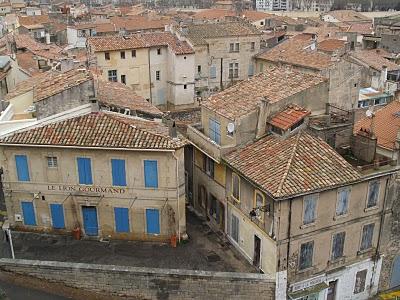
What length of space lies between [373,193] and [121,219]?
49.0 ft

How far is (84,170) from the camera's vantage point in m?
30.4

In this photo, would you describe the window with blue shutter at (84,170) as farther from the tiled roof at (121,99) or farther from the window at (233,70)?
the window at (233,70)

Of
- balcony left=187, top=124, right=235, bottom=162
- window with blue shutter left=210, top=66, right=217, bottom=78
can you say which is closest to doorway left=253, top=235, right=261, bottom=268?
balcony left=187, top=124, right=235, bottom=162

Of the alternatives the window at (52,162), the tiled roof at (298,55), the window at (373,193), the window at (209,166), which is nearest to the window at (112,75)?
the tiled roof at (298,55)

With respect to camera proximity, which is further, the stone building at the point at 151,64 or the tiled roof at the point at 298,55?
the stone building at the point at 151,64

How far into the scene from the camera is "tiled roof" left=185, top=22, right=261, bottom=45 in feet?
199

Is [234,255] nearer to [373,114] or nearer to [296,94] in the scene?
[296,94]

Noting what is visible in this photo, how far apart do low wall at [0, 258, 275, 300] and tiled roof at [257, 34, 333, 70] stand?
27092mm

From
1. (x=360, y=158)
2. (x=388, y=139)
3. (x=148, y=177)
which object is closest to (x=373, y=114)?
(x=388, y=139)

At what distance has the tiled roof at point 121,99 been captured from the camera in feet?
108

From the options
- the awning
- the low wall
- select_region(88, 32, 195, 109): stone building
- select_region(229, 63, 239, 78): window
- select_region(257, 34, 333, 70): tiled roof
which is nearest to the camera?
the low wall

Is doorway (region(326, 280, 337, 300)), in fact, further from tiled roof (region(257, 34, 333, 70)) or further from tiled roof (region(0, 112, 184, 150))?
tiled roof (region(257, 34, 333, 70))

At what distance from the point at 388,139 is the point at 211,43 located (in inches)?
1293

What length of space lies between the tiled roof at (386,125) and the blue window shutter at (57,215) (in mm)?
19189
